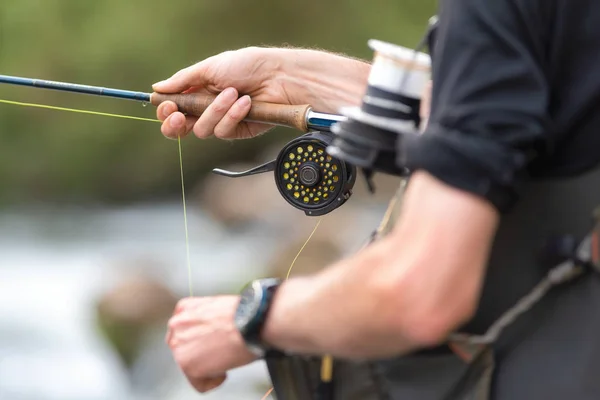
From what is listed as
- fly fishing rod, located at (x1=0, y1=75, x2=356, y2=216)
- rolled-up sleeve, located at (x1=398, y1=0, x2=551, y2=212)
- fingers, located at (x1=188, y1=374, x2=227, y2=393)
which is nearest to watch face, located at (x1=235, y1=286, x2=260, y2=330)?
fingers, located at (x1=188, y1=374, x2=227, y2=393)

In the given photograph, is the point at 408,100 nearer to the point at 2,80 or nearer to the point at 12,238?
the point at 2,80

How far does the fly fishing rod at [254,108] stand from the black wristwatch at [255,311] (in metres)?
0.65

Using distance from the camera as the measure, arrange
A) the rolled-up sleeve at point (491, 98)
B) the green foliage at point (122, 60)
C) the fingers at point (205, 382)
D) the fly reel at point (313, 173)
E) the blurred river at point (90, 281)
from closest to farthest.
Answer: the rolled-up sleeve at point (491, 98), the fingers at point (205, 382), the fly reel at point (313, 173), the blurred river at point (90, 281), the green foliage at point (122, 60)

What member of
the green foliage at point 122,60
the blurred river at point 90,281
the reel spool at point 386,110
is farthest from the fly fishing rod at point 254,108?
the green foliage at point 122,60

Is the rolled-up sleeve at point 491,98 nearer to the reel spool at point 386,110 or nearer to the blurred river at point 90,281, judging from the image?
the reel spool at point 386,110

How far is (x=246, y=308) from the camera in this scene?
94cm

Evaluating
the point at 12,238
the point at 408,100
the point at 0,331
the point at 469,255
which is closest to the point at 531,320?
the point at 469,255

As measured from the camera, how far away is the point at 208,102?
167 centimetres

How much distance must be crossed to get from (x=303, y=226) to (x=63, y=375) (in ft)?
5.58

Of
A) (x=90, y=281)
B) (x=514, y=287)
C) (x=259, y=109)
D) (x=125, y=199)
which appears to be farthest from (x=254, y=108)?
(x=125, y=199)

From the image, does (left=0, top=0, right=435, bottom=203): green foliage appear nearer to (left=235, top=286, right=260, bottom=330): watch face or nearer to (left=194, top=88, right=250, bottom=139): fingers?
(left=194, top=88, right=250, bottom=139): fingers

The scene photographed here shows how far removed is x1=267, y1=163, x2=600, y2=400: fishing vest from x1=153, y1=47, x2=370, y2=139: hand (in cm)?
70

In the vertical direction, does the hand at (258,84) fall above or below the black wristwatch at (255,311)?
above

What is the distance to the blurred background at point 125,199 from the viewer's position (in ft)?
16.7
